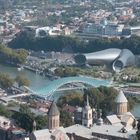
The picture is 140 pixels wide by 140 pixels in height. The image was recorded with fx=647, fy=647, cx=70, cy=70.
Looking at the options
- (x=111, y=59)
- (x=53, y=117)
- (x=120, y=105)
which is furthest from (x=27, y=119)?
(x=111, y=59)

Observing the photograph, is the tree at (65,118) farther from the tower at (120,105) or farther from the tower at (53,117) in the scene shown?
the tower at (53,117)

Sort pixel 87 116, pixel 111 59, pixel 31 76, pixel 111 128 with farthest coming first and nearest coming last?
1. pixel 111 59
2. pixel 31 76
3. pixel 87 116
4. pixel 111 128

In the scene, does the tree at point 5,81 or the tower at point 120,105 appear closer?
the tower at point 120,105

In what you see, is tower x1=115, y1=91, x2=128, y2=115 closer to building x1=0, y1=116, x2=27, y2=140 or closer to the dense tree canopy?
the dense tree canopy

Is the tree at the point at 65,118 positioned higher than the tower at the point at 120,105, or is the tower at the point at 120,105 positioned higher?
the tower at the point at 120,105

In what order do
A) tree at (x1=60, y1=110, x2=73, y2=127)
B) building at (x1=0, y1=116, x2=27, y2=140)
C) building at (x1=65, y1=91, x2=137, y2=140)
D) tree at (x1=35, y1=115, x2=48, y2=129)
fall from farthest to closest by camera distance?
tree at (x1=60, y1=110, x2=73, y2=127), tree at (x1=35, y1=115, x2=48, y2=129), building at (x1=0, y1=116, x2=27, y2=140), building at (x1=65, y1=91, x2=137, y2=140)

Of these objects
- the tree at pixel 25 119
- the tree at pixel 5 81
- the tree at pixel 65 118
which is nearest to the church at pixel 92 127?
the tree at pixel 65 118

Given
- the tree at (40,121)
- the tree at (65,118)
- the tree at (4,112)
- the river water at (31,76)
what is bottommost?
the river water at (31,76)

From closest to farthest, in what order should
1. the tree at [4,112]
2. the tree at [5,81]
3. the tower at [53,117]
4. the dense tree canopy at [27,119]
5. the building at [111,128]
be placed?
1. the tower at [53,117]
2. the building at [111,128]
3. the dense tree canopy at [27,119]
4. the tree at [4,112]
5. the tree at [5,81]

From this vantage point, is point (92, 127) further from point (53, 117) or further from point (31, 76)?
point (31, 76)

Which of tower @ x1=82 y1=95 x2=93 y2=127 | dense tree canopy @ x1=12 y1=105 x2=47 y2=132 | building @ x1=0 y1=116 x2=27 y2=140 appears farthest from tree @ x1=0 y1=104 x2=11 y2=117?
tower @ x1=82 y1=95 x2=93 y2=127

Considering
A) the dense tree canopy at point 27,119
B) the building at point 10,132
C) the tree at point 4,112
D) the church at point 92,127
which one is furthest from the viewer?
the tree at point 4,112

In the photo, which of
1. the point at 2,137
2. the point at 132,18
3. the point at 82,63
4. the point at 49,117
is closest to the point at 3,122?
the point at 2,137
